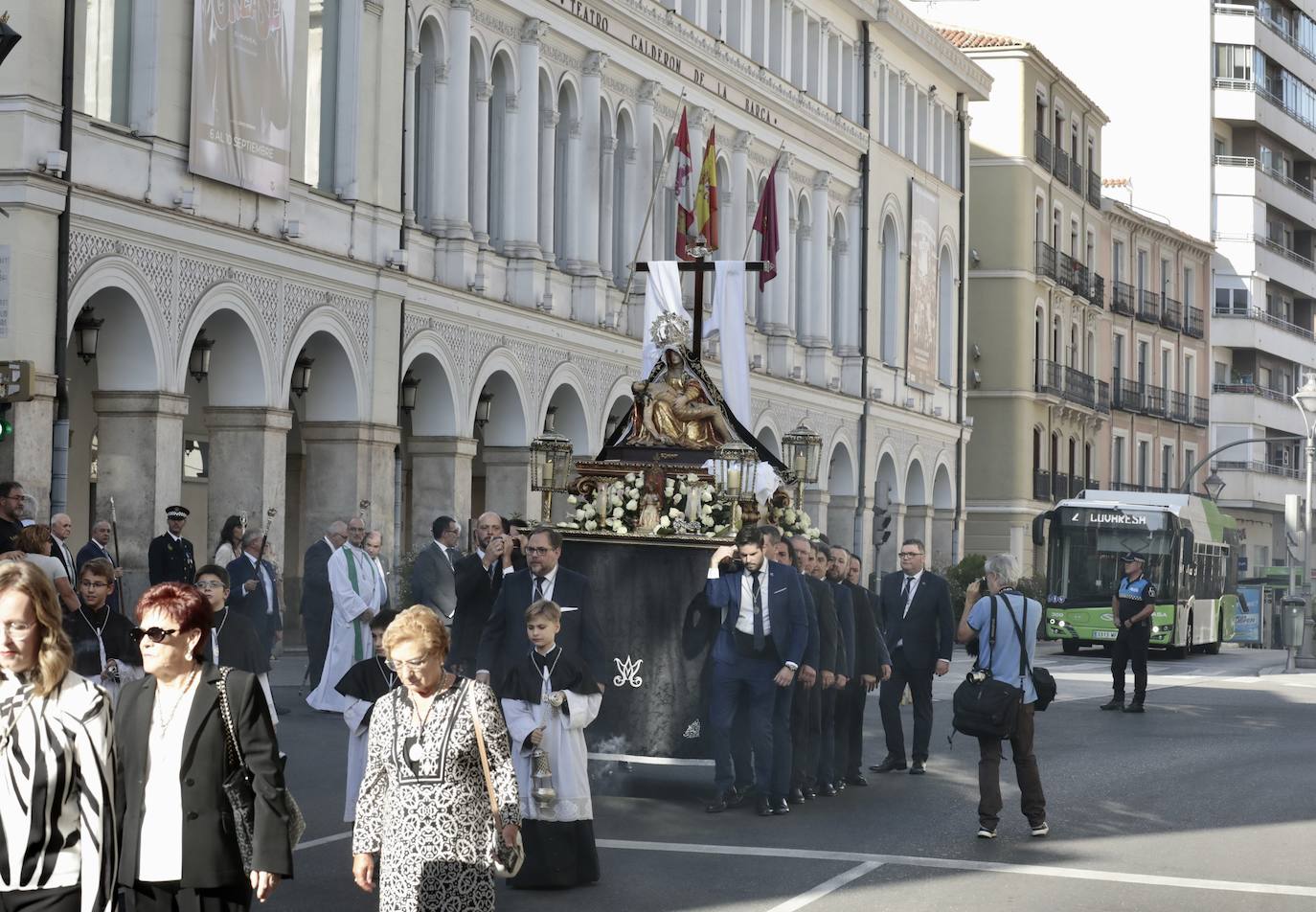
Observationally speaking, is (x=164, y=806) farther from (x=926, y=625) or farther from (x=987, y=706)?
(x=926, y=625)

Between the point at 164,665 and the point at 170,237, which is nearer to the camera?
the point at 164,665

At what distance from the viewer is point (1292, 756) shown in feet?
64.6

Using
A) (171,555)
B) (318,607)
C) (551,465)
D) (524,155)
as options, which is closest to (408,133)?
(524,155)

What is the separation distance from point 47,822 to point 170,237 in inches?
780

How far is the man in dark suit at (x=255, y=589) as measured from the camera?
1927cm

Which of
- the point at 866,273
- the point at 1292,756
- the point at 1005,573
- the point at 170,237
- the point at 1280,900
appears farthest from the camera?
the point at 866,273

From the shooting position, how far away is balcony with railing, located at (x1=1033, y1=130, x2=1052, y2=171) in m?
66.8

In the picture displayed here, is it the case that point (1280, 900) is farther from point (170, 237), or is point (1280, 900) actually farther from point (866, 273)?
point (866, 273)

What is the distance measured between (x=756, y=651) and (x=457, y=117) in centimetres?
1988

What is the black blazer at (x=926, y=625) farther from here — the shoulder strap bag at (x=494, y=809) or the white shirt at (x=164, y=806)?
the white shirt at (x=164, y=806)

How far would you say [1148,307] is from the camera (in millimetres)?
77438

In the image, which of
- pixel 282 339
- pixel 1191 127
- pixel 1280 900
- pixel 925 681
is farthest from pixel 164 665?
pixel 1191 127

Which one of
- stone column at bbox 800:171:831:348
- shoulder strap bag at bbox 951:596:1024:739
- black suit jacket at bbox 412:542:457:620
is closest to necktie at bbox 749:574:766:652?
shoulder strap bag at bbox 951:596:1024:739

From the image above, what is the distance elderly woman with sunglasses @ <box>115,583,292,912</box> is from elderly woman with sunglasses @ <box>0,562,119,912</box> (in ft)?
1.14
